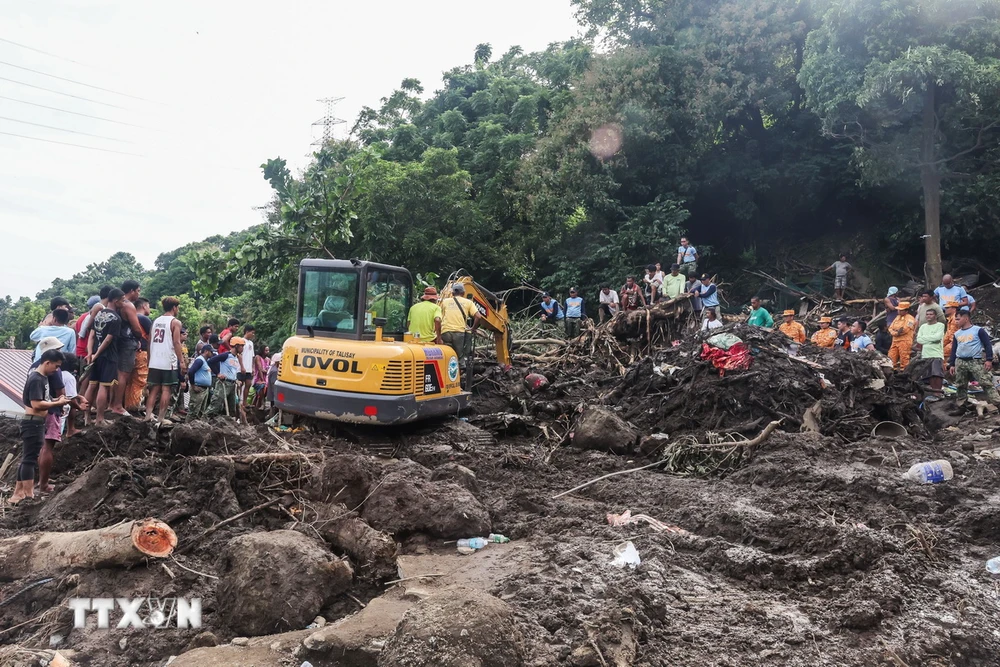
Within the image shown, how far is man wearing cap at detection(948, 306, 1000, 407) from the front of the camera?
9641 mm

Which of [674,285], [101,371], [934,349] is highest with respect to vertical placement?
[674,285]

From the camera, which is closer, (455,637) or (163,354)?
(455,637)

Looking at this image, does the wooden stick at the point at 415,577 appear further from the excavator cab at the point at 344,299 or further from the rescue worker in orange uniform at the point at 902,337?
the rescue worker in orange uniform at the point at 902,337

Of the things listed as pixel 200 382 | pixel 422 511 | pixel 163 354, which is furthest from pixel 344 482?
pixel 200 382

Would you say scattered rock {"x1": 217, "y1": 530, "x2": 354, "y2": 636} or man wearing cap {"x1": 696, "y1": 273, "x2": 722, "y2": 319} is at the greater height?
man wearing cap {"x1": 696, "y1": 273, "x2": 722, "y2": 319}

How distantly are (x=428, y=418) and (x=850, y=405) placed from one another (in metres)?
5.06

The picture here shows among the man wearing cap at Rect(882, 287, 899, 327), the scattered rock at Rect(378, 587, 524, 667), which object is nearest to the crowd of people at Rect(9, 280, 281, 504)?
the scattered rock at Rect(378, 587, 524, 667)

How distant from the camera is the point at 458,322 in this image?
9109 mm

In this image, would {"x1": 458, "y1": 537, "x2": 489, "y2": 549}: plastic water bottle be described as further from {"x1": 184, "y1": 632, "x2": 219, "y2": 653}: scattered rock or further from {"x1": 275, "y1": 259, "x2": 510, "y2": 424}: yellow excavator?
{"x1": 275, "y1": 259, "x2": 510, "y2": 424}: yellow excavator

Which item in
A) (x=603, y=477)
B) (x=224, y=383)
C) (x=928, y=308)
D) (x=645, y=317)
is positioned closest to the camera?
(x=603, y=477)

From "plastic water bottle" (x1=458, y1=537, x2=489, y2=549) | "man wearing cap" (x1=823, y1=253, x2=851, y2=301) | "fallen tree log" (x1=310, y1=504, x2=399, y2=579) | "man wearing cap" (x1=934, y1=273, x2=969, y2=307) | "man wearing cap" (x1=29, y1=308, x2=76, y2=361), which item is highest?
"man wearing cap" (x1=823, y1=253, x2=851, y2=301)

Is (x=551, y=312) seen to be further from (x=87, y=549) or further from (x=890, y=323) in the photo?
(x=87, y=549)

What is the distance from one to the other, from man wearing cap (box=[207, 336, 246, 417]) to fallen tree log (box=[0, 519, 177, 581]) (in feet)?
18.1

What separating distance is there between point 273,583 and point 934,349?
9.84m
